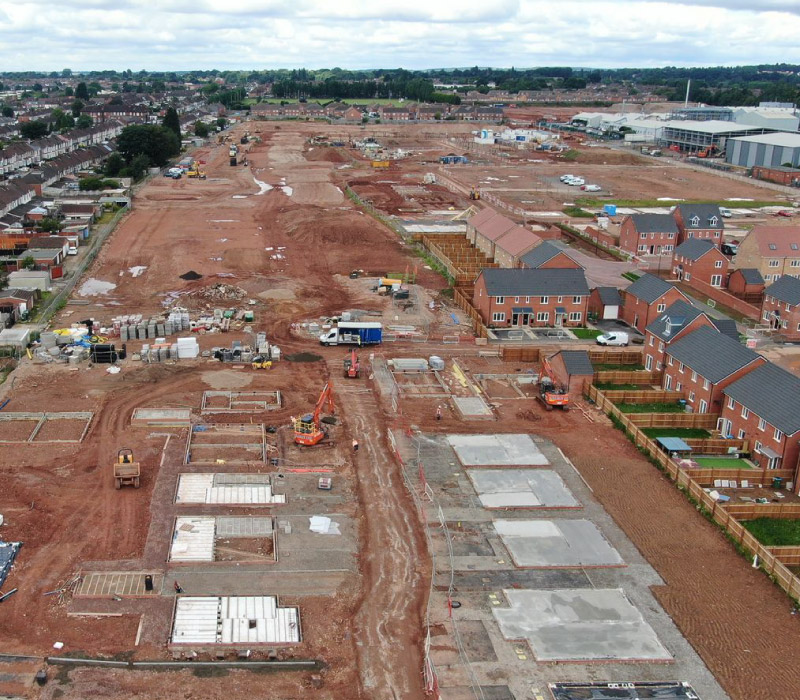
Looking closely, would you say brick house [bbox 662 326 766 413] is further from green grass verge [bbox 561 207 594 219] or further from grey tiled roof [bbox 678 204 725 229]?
green grass verge [bbox 561 207 594 219]

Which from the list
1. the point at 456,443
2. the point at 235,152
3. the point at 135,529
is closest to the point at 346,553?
the point at 135,529

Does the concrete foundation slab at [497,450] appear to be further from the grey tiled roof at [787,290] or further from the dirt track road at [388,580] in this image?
the grey tiled roof at [787,290]

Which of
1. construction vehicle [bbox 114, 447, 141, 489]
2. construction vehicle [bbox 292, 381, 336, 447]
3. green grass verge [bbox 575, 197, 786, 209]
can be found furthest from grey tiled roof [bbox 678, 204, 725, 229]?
construction vehicle [bbox 114, 447, 141, 489]

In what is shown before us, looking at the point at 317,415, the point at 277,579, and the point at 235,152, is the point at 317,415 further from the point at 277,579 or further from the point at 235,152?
the point at 235,152

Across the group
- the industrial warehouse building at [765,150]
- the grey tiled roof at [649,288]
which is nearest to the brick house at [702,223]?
the grey tiled roof at [649,288]

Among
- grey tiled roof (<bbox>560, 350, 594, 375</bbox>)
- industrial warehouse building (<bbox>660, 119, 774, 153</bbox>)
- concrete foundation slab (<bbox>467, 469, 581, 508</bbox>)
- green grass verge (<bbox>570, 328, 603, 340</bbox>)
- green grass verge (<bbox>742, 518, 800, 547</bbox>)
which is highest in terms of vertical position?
industrial warehouse building (<bbox>660, 119, 774, 153</bbox>)

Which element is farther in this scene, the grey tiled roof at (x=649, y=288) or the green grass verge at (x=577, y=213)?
the green grass verge at (x=577, y=213)
